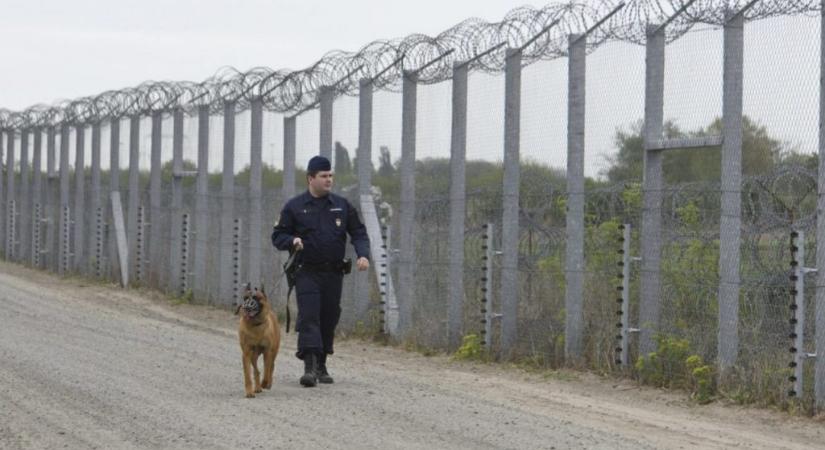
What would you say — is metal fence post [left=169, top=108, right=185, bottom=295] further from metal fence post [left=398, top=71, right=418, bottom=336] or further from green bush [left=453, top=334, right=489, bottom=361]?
green bush [left=453, top=334, right=489, bottom=361]

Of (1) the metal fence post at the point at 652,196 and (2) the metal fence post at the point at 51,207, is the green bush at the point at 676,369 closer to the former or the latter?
(1) the metal fence post at the point at 652,196

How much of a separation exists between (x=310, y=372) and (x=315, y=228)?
112cm

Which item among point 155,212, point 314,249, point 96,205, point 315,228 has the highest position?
point 96,205

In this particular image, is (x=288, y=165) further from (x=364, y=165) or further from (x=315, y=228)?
(x=315, y=228)

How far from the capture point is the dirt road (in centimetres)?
975

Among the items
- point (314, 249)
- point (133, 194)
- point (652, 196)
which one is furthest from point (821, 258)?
point (133, 194)

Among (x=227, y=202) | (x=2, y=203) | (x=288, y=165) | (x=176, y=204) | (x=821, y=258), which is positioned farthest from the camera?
(x=2, y=203)

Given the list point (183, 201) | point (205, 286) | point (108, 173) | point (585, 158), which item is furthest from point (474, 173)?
point (108, 173)

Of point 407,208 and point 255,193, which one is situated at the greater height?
point 255,193

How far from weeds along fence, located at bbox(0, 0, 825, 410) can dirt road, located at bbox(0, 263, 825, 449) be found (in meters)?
0.61

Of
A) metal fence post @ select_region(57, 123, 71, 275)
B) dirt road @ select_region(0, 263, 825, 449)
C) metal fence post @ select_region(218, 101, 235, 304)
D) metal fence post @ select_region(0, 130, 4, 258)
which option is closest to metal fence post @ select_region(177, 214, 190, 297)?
metal fence post @ select_region(218, 101, 235, 304)

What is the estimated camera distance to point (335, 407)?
36.7 feet

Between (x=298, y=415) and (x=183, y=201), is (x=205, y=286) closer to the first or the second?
(x=183, y=201)

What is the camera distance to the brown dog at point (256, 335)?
1188 cm
